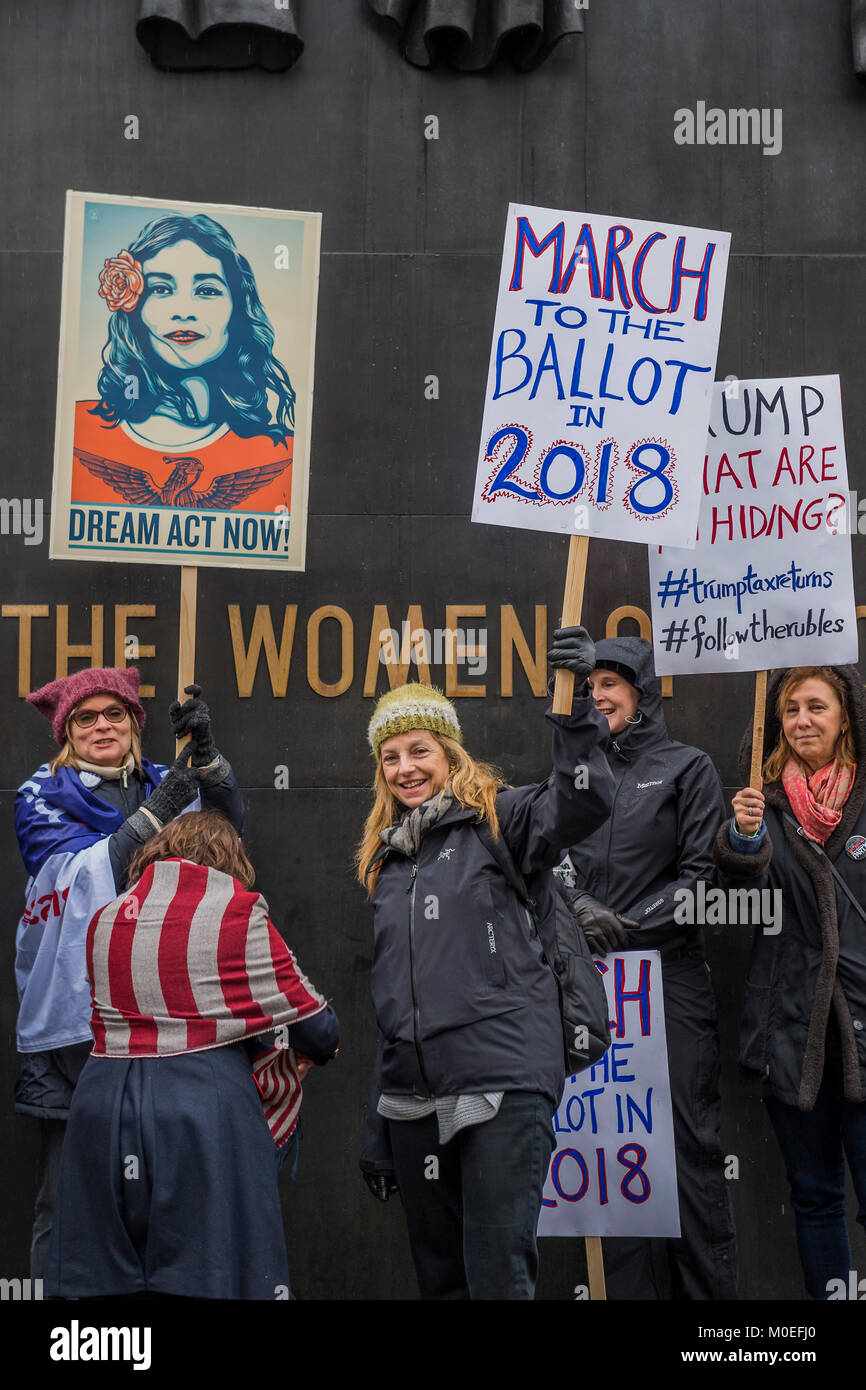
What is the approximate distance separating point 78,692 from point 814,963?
2742 millimetres

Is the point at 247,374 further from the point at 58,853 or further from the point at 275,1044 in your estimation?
the point at 275,1044

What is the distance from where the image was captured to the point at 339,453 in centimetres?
694

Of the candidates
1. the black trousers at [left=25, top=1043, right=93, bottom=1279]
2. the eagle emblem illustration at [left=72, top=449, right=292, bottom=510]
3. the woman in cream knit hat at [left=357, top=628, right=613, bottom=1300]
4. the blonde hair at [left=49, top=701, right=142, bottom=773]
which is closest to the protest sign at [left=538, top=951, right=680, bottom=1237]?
the woman in cream knit hat at [left=357, top=628, right=613, bottom=1300]

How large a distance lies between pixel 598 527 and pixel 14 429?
2.83 metres

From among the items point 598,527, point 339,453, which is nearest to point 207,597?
point 339,453

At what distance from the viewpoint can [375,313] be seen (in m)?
6.97

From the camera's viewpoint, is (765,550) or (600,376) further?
(765,550)

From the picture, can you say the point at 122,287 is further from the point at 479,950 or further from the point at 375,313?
the point at 479,950

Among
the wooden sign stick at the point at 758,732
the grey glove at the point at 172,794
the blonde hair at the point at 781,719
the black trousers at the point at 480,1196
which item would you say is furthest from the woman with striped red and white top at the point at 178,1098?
the blonde hair at the point at 781,719

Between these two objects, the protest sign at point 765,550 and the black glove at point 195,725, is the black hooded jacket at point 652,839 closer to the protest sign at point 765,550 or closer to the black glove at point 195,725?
the protest sign at point 765,550

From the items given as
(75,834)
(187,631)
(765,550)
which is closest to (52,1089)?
(75,834)

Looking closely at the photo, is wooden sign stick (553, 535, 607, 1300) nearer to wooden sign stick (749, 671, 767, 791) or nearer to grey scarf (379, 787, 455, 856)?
grey scarf (379, 787, 455, 856)

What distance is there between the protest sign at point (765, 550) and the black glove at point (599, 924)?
2.95 feet

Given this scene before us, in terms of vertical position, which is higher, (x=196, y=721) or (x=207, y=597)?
(x=207, y=597)
